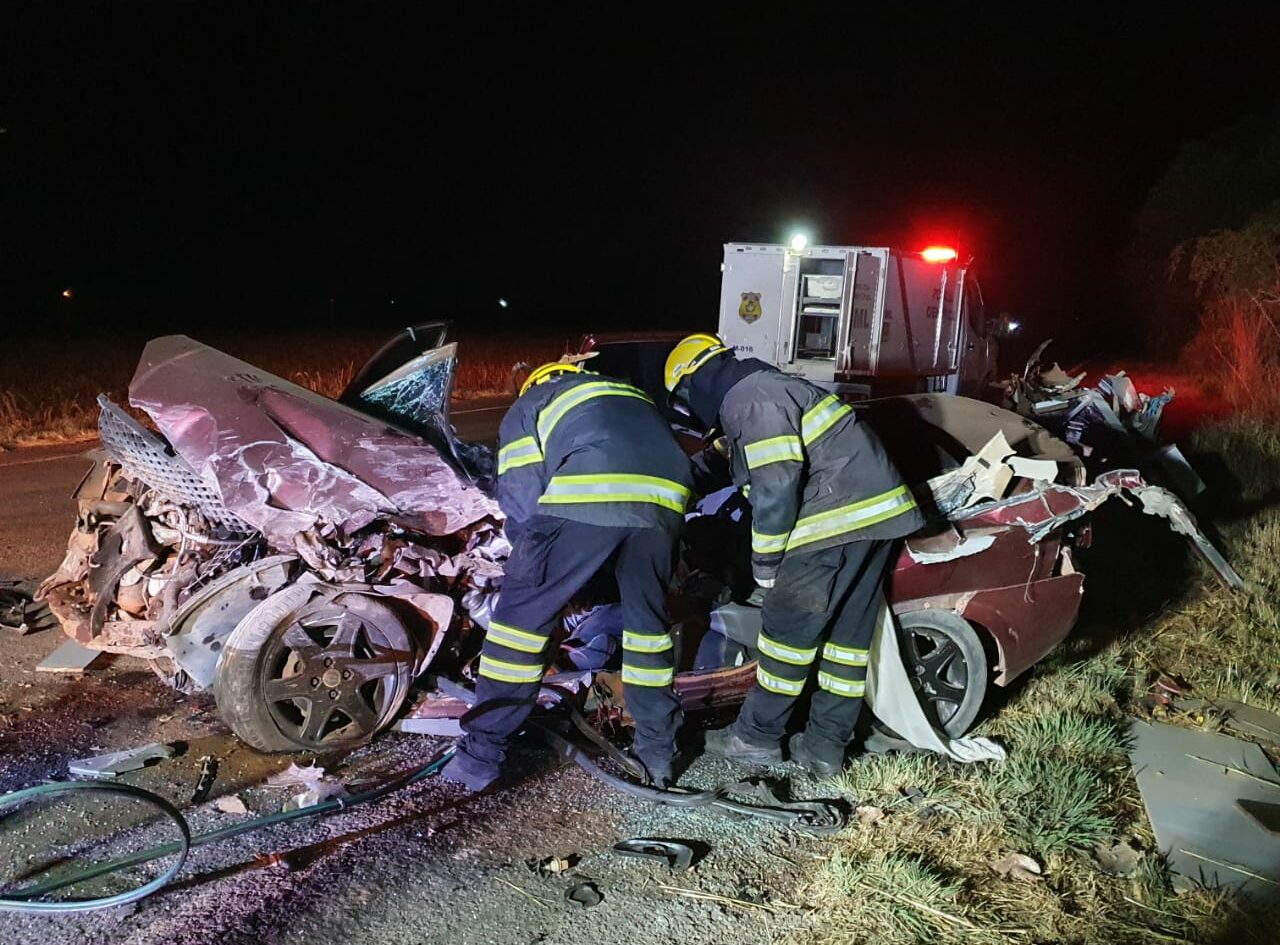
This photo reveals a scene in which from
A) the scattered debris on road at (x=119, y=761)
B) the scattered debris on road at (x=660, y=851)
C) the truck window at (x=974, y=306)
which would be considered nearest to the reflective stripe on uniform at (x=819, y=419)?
the scattered debris on road at (x=660, y=851)

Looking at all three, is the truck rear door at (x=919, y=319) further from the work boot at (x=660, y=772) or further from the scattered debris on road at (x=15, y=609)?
the scattered debris on road at (x=15, y=609)

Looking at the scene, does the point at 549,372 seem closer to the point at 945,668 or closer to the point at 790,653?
the point at 790,653

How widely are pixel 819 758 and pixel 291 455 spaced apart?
233 cm

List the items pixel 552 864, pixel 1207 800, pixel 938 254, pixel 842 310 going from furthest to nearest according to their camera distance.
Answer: pixel 938 254 → pixel 842 310 → pixel 1207 800 → pixel 552 864

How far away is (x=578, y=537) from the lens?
3279mm

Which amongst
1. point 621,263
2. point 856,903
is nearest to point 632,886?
point 856,903

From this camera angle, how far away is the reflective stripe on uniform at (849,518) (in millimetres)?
3559

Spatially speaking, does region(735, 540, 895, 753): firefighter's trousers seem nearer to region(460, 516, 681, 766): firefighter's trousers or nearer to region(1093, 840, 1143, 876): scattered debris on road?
region(460, 516, 681, 766): firefighter's trousers

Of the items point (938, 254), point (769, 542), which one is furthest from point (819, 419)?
point (938, 254)

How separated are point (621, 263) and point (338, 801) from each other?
6845 cm

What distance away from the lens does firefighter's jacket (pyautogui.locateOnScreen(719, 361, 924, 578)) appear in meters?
3.51

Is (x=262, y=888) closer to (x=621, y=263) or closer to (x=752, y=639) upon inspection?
(x=752, y=639)

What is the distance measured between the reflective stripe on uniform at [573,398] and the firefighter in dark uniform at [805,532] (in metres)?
0.46

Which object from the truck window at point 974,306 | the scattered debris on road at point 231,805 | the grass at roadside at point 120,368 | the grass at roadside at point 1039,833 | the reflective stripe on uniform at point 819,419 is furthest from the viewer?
the truck window at point 974,306
